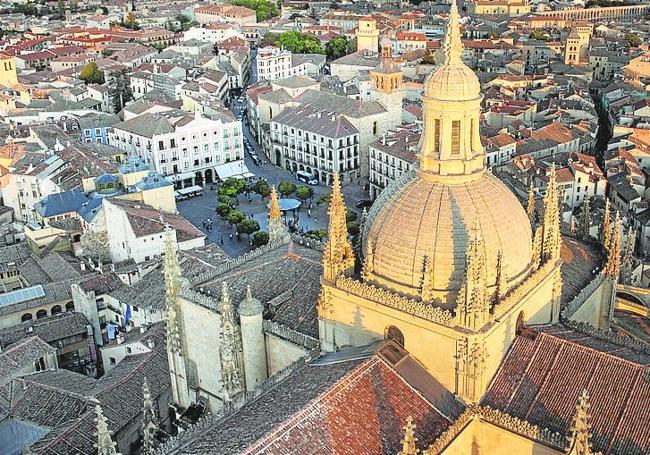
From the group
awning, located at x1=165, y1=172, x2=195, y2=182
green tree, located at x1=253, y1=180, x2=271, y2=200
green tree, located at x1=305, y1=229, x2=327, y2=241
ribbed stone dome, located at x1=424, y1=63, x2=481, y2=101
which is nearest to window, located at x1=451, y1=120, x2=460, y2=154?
ribbed stone dome, located at x1=424, y1=63, x2=481, y2=101

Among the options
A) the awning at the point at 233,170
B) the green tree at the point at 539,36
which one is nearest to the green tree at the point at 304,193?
the awning at the point at 233,170

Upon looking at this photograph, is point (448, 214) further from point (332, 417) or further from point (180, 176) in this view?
point (180, 176)

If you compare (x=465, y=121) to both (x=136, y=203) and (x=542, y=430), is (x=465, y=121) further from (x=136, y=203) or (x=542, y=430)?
(x=136, y=203)

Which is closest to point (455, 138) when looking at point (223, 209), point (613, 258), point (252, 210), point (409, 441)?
point (409, 441)

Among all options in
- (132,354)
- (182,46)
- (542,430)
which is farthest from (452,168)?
(182,46)

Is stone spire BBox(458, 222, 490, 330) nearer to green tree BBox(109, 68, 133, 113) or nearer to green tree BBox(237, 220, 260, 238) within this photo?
green tree BBox(237, 220, 260, 238)

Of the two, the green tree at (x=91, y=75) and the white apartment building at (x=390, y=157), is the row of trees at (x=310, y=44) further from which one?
the white apartment building at (x=390, y=157)
